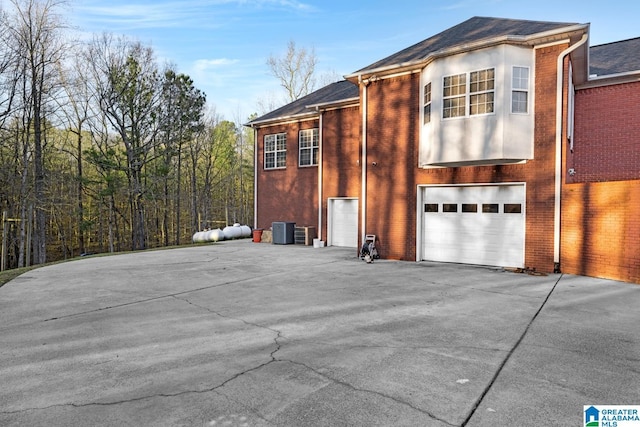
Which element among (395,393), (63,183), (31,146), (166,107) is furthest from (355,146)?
(63,183)

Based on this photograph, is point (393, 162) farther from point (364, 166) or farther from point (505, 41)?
point (505, 41)

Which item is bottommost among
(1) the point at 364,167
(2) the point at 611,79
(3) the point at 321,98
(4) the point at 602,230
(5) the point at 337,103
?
(4) the point at 602,230

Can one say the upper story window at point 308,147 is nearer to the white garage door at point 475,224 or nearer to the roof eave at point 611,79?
the white garage door at point 475,224

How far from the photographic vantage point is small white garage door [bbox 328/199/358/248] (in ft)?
51.0

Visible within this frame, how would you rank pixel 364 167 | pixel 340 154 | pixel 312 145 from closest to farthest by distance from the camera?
pixel 364 167, pixel 340 154, pixel 312 145

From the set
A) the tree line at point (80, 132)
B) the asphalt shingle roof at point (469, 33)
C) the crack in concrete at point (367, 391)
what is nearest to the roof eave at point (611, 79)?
the asphalt shingle roof at point (469, 33)

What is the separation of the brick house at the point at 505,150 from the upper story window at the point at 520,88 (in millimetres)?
26

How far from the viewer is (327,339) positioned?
4609mm

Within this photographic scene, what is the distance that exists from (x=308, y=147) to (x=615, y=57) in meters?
12.4

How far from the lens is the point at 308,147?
56.7 feet

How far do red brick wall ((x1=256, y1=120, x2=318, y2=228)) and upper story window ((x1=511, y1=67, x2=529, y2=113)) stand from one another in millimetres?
9033

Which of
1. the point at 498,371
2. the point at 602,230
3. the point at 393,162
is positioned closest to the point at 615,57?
the point at 602,230

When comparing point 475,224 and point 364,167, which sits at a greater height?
point 364,167

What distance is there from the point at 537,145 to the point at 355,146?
723cm
